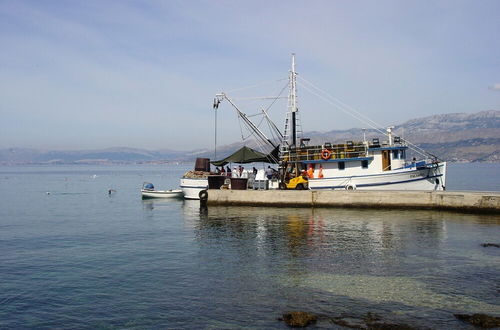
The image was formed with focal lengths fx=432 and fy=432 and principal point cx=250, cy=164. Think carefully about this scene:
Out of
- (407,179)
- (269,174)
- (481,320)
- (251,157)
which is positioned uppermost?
(251,157)

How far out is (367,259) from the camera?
18.7 m

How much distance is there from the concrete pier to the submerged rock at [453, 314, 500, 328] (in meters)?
22.3

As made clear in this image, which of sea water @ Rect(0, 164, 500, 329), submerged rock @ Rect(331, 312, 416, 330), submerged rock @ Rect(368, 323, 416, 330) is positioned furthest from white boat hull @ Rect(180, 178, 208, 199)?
submerged rock @ Rect(368, 323, 416, 330)

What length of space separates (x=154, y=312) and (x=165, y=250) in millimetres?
9463

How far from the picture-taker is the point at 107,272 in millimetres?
17750

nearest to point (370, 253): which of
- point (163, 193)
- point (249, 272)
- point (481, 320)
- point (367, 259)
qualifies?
point (367, 259)

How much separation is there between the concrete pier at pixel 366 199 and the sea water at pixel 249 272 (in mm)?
1380

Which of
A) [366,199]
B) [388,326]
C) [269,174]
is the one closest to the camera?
[388,326]

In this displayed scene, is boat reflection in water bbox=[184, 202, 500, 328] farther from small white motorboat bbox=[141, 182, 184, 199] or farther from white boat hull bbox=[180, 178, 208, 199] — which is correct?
small white motorboat bbox=[141, 182, 184, 199]

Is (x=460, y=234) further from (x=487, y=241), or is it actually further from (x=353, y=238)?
(x=353, y=238)

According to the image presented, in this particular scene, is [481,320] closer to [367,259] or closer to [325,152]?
[367,259]

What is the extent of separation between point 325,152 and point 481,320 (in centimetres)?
2932

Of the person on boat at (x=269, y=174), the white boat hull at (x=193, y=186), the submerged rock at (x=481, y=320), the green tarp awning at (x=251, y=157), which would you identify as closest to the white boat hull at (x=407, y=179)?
the person on boat at (x=269, y=174)

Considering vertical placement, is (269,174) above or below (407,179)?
above
